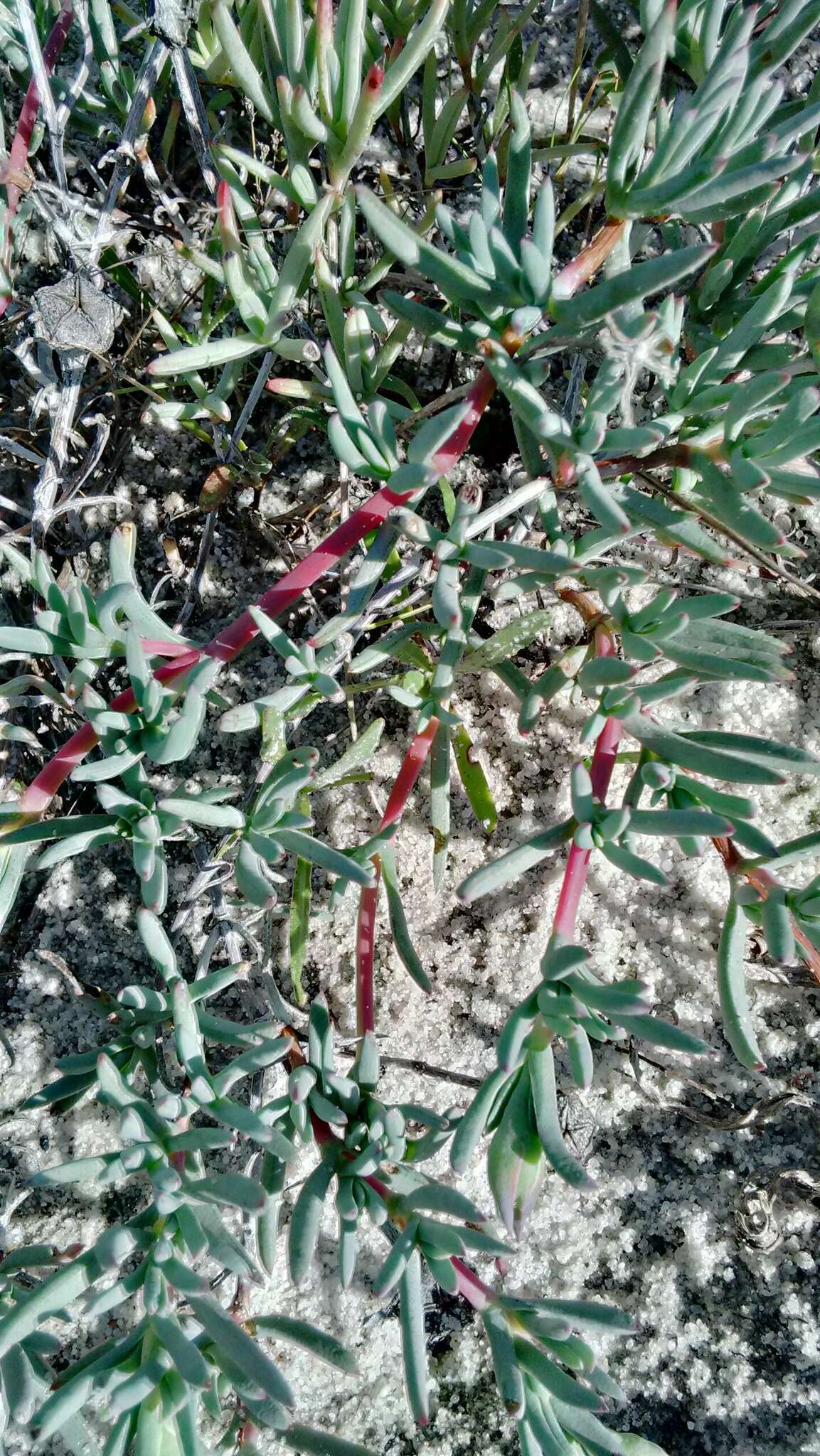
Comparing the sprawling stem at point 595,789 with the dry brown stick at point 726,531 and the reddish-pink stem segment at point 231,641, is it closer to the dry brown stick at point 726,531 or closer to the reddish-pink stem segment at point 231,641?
the dry brown stick at point 726,531

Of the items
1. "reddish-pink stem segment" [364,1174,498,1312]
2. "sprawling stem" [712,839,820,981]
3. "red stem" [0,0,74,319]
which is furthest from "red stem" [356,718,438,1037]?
"red stem" [0,0,74,319]

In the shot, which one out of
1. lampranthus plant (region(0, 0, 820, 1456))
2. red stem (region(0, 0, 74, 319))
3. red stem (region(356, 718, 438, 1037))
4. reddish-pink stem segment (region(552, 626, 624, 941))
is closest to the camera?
lampranthus plant (region(0, 0, 820, 1456))

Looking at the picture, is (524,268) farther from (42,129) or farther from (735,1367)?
(735,1367)

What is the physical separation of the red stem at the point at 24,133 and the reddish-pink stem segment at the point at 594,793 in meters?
1.02

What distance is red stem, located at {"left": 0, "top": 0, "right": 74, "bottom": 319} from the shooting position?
1.55 meters

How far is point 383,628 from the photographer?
168cm

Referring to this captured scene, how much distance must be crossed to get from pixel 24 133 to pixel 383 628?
904 millimetres

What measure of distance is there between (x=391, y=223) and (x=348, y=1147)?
1087mm

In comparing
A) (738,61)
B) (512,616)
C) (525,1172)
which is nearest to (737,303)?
(738,61)

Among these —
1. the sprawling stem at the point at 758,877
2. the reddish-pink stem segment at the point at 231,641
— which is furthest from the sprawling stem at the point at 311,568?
the sprawling stem at the point at 758,877

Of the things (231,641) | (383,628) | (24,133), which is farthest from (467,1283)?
(24,133)

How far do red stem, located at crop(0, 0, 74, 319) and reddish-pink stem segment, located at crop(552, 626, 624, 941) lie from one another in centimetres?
102

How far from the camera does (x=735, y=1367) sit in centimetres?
151

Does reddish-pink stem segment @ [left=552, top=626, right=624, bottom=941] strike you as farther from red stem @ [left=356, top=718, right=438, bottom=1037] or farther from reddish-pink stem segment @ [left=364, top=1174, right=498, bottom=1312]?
reddish-pink stem segment @ [left=364, top=1174, right=498, bottom=1312]
